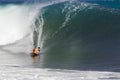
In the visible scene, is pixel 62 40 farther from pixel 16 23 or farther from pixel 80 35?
pixel 16 23

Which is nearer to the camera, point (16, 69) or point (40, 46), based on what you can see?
point (16, 69)

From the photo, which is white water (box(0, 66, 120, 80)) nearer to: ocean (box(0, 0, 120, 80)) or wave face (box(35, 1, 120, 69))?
ocean (box(0, 0, 120, 80))

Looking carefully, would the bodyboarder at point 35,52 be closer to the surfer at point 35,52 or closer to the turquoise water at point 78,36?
the surfer at point 35,52

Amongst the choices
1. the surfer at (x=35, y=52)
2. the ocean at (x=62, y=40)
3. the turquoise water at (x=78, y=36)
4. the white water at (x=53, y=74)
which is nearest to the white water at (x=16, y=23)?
the ocean at (x=62, y=40)

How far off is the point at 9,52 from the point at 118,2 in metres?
16.5

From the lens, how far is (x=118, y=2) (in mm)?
39125

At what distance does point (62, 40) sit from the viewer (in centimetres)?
2620

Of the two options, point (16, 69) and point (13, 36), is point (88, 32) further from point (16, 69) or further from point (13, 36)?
point (16, 69)

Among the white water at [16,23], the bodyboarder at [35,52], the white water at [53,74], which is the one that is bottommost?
the white water at [53,74]

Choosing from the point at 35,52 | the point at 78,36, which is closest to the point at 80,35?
the point at 78,36

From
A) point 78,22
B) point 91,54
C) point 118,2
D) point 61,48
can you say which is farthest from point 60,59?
point 118,2

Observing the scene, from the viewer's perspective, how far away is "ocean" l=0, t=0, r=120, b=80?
17666 millimetres

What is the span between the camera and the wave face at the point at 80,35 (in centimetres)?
2016

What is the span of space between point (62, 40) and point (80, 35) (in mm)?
1535
